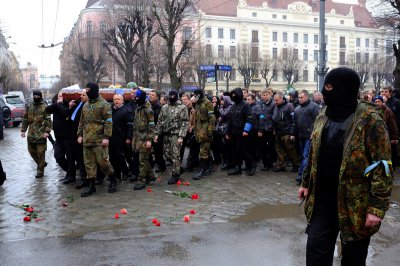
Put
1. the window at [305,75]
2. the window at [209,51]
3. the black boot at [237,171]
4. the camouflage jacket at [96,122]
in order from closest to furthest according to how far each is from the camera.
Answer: the camouflage jacket at [96,122] < the black boot at [237,171] < the window at [209,51] < the window at [305,75]

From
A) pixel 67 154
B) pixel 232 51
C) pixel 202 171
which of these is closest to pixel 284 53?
pixel 232 51

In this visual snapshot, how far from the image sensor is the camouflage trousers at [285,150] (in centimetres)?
988

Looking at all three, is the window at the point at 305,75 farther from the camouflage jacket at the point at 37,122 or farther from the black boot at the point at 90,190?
the black boot at the point at 90,190

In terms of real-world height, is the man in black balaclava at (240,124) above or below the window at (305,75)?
below

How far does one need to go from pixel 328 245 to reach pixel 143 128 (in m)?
5.50

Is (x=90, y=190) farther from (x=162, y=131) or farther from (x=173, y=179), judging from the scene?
(x=162, y=131)

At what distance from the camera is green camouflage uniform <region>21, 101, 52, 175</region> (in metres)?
9.46

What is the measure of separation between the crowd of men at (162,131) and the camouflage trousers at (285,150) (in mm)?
23

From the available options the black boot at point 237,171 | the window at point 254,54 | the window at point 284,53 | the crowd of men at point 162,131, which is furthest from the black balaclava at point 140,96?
the window at point 284,53

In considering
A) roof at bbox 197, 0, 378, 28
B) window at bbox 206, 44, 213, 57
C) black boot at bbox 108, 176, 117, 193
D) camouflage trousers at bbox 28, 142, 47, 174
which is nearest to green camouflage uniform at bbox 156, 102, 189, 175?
black boot at bbox 108, 176, 117, 193

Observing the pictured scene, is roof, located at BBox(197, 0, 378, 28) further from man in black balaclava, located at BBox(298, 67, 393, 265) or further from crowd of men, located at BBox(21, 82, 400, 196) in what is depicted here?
man in black balaclava, located at BBox(298, 67, 393, 265)

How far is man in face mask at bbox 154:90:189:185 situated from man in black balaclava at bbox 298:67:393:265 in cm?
537

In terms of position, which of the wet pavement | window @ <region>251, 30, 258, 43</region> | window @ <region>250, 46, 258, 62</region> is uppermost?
window @ <region>251, 30, 258, 43</region>

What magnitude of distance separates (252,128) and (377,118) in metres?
6.30
